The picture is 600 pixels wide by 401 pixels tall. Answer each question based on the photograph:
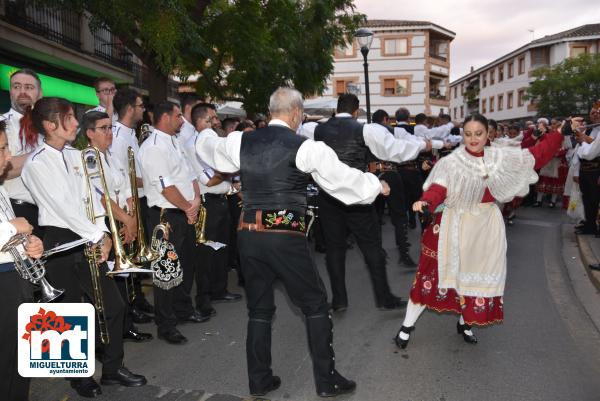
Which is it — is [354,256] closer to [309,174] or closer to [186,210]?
[186,210]

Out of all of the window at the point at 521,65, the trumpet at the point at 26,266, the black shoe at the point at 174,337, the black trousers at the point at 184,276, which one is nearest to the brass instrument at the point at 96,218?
the trumpet at the point at 26,266

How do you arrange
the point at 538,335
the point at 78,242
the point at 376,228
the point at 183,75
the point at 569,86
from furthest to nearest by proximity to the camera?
the point at 569,86 < the point at 183,75 < the point at 376,228 < the point at 538,335 < the point at 78,242

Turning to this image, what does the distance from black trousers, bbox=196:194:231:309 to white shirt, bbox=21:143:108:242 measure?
2103 millimetres

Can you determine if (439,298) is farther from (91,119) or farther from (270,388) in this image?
(91,119)

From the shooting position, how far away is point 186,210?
191 inches

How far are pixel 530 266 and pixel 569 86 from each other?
36.9 metres

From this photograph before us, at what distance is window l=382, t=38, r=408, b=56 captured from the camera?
148ft

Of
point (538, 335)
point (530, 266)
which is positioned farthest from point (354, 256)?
point (538, 335)

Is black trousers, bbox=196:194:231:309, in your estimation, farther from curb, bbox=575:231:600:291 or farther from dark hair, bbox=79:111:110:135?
curb, bbox=575:231:600:291

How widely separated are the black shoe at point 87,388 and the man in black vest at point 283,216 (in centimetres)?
113

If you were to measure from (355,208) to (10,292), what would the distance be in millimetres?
3340

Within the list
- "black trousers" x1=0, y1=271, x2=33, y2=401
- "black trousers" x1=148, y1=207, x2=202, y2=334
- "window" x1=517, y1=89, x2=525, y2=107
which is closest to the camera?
"black trousers" x1=0, y1=271, x2=33, y2=401

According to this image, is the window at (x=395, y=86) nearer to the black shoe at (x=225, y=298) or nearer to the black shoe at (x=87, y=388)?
the black shoe at (x=225, y=298)

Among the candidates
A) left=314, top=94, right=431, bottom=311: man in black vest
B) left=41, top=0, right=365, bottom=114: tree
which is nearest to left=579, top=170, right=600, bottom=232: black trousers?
left=314, top=94, right=431, bottom=311: man in black vest
